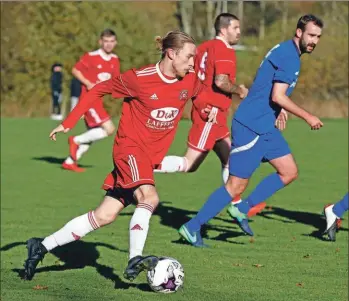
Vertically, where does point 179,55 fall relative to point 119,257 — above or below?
above

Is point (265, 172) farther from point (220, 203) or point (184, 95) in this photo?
point (184, 95)

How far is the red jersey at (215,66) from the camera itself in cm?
Answer: 1073

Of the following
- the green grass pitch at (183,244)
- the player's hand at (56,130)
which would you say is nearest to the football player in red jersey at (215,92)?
the green grass pitch at (183,244)

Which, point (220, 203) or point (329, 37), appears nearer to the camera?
point (220, 203)

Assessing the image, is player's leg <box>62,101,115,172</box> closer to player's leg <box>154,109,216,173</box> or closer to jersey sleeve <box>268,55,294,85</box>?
player's leg <box>154,109,216,173</box>

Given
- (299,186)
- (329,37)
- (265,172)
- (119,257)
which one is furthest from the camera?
(329,37)

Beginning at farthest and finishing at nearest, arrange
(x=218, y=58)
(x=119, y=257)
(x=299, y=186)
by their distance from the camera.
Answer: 1. (x=299, y=186)
2. (x=218, y=58)
3. (x=119, y=257)

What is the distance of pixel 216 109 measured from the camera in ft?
36.8

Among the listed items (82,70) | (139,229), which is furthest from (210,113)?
(82,70)

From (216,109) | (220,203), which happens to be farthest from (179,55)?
(216,109)

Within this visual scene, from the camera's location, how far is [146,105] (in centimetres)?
786

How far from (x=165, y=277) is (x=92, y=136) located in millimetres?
9531

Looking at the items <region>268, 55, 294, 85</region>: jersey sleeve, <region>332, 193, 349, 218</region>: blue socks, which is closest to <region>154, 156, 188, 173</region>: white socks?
<region>332, 193, 349, 218</region>: blue socks

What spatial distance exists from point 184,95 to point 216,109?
130 inches
